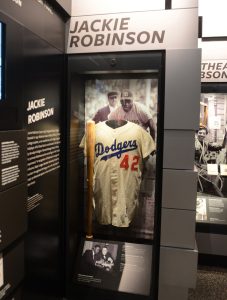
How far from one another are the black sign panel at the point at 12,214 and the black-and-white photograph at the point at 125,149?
100 centimetres

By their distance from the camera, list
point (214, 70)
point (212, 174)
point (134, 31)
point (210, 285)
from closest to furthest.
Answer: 1. point (134, 31)
2. point (210, 285)
3. point (214, 70)
4. point (212, 174)

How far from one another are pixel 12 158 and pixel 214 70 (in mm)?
2475

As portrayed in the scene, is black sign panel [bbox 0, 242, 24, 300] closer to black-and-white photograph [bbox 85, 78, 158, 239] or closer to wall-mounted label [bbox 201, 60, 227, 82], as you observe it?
black-and-white photograph [bbox 85, 78, 158, 239]

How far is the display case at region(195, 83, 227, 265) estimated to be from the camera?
3.26m

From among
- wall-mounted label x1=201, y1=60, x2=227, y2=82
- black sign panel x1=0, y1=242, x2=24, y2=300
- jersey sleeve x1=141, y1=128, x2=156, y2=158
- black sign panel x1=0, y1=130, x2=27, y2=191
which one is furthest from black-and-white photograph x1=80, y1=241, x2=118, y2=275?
wall-mounted label x1=201, y1=60, x2=227, y2=82

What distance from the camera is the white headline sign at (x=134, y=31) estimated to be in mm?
2109

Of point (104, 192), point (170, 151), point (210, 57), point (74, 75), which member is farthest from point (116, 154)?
point (210, 57)

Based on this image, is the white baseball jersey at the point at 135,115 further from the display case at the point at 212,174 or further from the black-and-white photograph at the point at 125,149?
the display case at the point at 212,174

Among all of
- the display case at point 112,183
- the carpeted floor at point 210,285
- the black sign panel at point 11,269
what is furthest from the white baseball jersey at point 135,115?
the carpeted floor at point 210,285

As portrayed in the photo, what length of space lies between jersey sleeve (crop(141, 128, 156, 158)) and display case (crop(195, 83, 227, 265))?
1107mm

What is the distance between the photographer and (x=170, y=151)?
219 cm

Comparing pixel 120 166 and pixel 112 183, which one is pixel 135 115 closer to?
pixel 120 166

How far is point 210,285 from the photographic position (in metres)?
2.92

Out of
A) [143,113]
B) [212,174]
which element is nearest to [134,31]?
[143,113]
